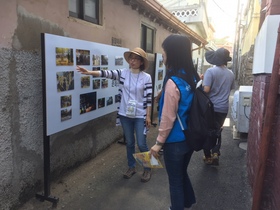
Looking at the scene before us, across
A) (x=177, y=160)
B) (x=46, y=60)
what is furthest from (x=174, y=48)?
(x=46, y=60)

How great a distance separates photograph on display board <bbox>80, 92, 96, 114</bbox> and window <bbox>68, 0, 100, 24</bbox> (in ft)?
3.75

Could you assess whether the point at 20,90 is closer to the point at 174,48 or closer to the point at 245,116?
the point at 174,48

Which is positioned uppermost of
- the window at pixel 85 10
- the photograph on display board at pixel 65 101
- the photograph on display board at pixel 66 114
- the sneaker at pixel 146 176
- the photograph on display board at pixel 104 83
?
the window at pixel 85 10

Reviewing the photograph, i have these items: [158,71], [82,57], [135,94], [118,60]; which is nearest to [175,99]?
[135,94]

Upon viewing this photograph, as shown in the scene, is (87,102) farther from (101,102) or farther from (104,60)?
(104,60)

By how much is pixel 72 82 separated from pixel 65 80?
0.13 m

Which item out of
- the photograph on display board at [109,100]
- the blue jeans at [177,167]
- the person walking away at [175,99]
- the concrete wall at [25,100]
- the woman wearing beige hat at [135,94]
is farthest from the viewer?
the photograph on display board at [109,100]

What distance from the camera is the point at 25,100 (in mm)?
2582

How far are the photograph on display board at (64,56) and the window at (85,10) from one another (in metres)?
0.89

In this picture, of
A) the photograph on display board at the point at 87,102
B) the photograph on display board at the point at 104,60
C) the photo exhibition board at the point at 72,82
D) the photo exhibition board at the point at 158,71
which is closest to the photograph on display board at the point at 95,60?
the photo exhibition board at the point at 72,82

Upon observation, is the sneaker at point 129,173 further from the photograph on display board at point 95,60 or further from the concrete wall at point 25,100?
the photograph on display board at point 95,60

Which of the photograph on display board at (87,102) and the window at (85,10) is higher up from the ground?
the window at (85,10)

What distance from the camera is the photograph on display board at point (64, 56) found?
252cm

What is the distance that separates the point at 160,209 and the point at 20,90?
Result: 6.69 feet
